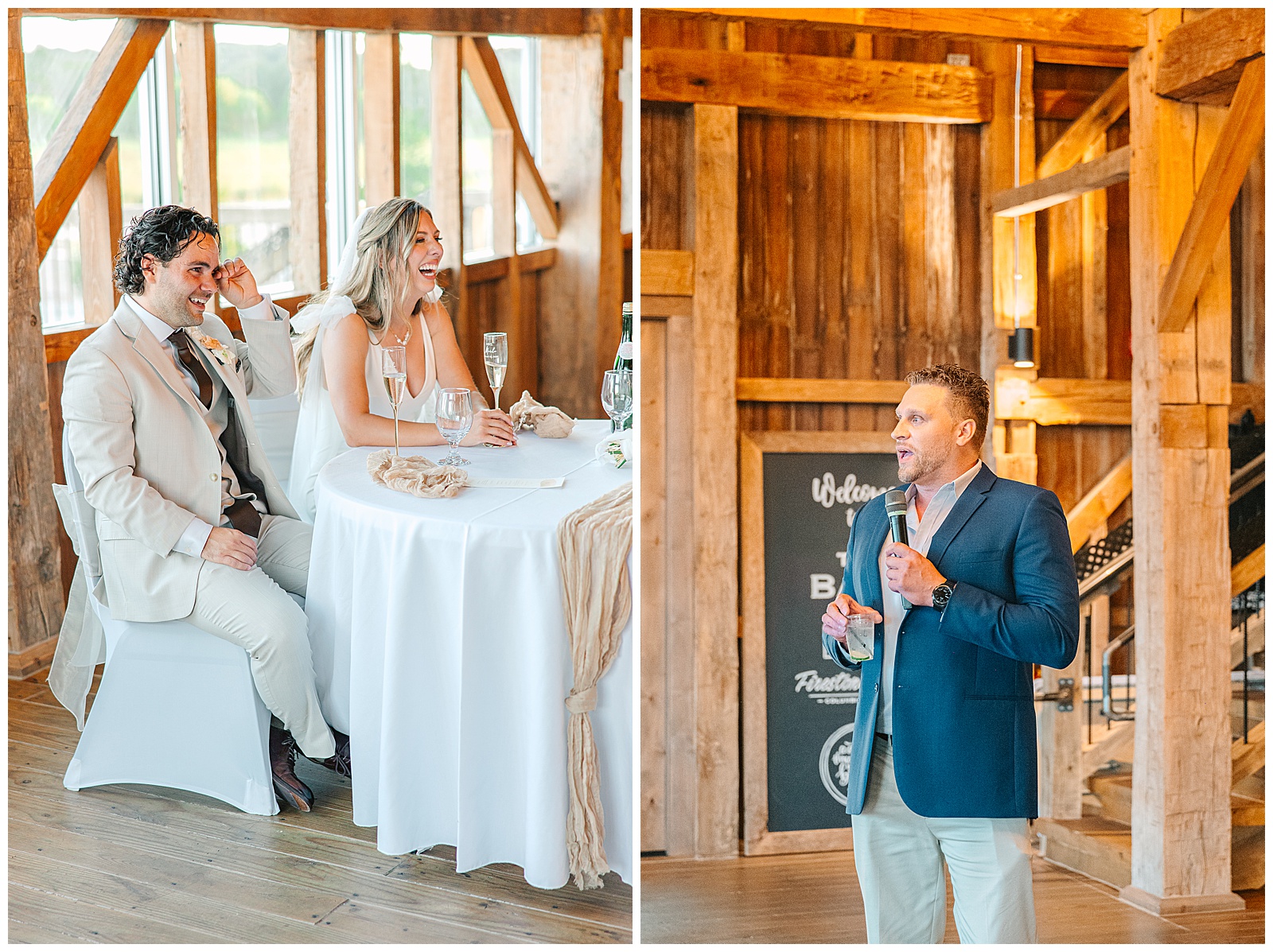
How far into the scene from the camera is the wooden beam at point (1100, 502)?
13.8ft

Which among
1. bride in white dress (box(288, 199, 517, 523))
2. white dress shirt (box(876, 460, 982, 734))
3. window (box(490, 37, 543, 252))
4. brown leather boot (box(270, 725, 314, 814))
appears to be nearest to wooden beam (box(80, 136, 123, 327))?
bride in white dress (box(288, 199, 517, 523))

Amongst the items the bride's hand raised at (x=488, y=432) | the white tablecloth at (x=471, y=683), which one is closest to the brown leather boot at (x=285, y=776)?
the white tablecloth at (x=471, y=683)

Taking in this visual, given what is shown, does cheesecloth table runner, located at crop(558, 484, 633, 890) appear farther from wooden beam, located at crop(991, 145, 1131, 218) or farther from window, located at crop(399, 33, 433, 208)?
wooden beam, located at crop(991, 145, 1131, 218)

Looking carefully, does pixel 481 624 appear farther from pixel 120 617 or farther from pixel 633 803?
pixel 120 617

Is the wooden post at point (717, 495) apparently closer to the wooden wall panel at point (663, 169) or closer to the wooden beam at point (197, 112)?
the wooden wall panel at point (663, 169)

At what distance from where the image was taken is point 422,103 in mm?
3281

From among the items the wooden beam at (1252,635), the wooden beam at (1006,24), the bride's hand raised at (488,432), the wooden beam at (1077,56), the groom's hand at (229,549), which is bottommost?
the wooden beam at (1252,635)

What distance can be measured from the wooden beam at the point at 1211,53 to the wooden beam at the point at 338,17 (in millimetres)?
1945

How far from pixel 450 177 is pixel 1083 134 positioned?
2.34 metres

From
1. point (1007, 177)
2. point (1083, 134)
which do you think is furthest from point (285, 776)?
point (1083, 134)

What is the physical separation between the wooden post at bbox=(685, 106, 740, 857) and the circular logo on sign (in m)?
0.33

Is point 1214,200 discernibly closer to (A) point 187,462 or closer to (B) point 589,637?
(B) point 589,637

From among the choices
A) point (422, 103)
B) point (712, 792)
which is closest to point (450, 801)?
point (712, 792)

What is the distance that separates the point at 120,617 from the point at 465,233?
6.36ft
